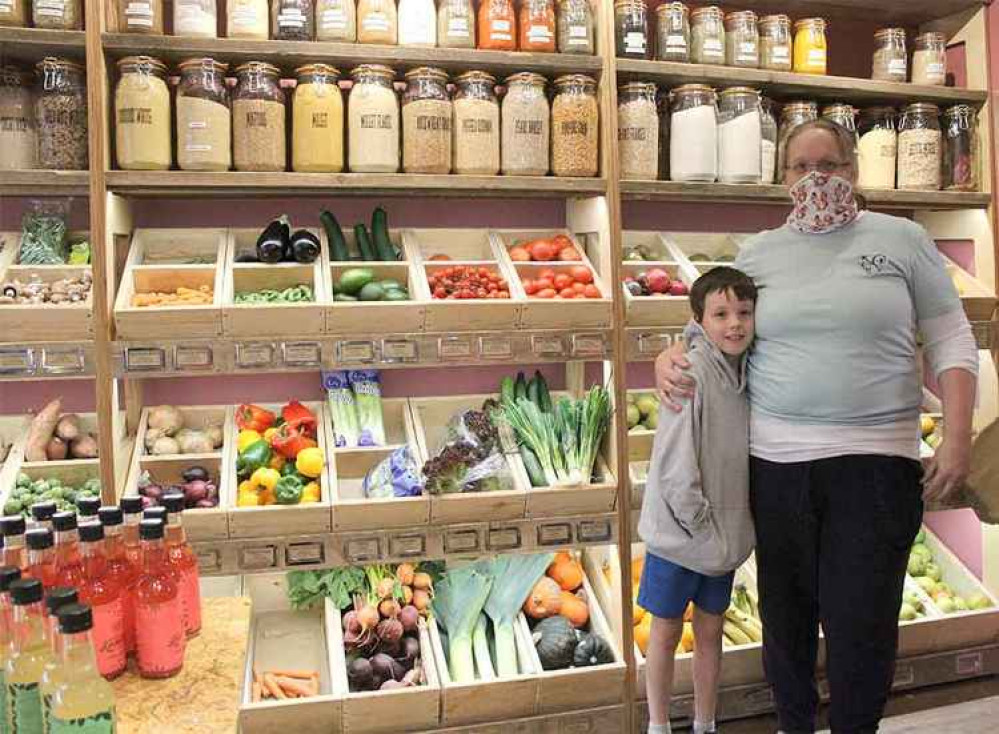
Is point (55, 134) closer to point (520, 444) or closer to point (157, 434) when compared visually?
point (157, 434)

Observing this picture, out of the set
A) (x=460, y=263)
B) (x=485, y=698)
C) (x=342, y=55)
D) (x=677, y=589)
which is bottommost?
(x=485, y=698)

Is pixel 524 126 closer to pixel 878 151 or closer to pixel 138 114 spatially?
pixel 138 114

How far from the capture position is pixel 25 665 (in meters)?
1.15

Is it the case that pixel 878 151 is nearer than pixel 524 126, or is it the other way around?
pixel 524 126

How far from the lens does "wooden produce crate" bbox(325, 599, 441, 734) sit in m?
2.64

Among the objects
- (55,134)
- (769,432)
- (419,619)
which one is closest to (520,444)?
(419,619)

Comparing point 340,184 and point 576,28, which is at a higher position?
point 576,28

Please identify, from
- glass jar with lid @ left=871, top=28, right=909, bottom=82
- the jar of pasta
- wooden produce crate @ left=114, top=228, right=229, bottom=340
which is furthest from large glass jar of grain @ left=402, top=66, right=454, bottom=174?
glass jar with lid @ left=871, top=28, right=909, bottom=82

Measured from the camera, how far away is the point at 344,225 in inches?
129

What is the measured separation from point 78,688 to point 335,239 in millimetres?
2118

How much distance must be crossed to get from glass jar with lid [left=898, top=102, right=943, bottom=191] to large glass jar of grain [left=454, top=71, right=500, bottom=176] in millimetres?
1700

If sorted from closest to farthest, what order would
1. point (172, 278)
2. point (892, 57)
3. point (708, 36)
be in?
point (172, 278)
point (708, 36)
point (892, 57)

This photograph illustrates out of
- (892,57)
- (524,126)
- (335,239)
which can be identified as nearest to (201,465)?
(335,239)

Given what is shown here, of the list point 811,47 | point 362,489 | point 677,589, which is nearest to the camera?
point 677,589
